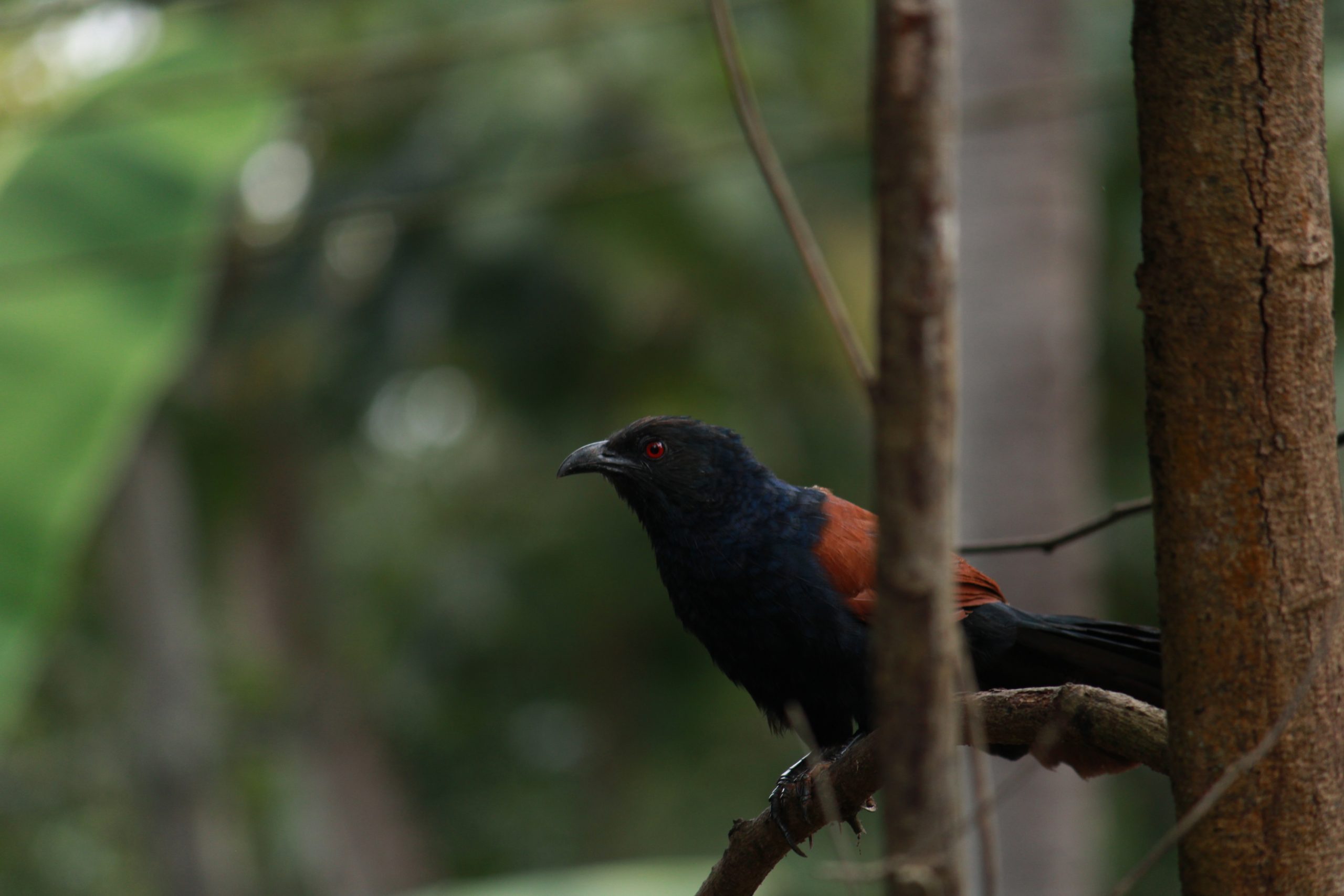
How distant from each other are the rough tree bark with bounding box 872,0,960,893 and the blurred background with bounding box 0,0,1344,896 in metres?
0.31

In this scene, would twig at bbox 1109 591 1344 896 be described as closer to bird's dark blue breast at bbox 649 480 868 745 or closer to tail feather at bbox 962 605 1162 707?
tail feather at bbox 962 605 1162 707

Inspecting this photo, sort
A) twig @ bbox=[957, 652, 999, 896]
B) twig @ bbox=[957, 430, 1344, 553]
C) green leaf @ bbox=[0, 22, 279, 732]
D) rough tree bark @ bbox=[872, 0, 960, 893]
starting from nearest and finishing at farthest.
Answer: rough tree bark @ bbox=[872, 0, 960, 893]
twig @ bbox=[957, 652, 999, 896]
twig @ bbox=[957, 430, 1344, 553]
green leaf @ bbox=[0, 22, 279, 732]

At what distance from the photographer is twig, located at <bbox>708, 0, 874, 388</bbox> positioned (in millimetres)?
1172

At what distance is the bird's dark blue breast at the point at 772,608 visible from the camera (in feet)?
9.71

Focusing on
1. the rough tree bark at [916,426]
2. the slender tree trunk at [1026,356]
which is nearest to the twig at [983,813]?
the rough tree bark at [916,426]

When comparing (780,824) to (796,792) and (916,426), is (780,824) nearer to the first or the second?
(796,792)

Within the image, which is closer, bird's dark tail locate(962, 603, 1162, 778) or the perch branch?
the perch branch

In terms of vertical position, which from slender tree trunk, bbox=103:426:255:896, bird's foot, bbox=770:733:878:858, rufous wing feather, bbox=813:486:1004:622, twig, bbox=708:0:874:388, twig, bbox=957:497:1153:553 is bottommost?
slender tree trunk, bbox=103:426:255:896

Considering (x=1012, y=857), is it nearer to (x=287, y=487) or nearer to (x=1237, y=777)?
(x=1237, y=777)

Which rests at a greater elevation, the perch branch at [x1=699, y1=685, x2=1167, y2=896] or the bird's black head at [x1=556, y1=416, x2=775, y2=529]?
the bird's black head at [x1=556, y1=416, x2=775, y2=529]

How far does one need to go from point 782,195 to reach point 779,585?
1835 mm

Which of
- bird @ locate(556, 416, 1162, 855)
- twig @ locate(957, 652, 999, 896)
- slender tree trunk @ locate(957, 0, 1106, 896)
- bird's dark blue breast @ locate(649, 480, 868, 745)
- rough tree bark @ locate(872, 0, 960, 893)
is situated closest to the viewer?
rough tree bark @ locate(872, 0, 960, 893)

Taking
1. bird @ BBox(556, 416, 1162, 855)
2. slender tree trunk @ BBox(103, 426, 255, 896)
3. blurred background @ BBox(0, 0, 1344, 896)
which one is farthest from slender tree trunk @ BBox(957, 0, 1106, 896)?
slender tree trunk @ BBox(103, 426, 255, 896)

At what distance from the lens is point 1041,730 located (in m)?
1.78
